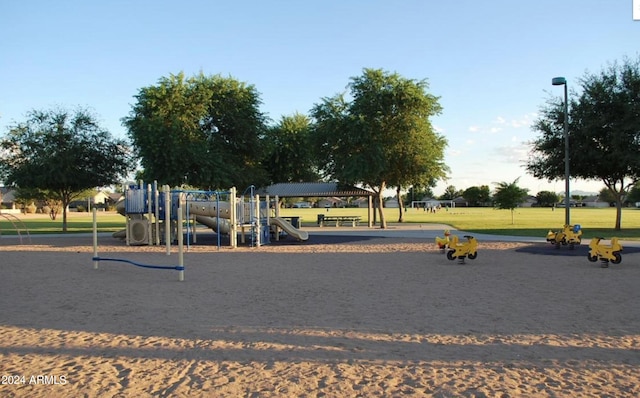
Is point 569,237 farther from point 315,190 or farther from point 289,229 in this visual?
point 315,190

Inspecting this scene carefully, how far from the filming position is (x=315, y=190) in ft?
122

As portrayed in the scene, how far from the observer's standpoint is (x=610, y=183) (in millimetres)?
29078

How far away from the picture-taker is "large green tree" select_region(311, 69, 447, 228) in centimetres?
3156

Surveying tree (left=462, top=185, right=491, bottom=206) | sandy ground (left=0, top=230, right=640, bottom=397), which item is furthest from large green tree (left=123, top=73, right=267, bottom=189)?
tree (left=462, top=185, right=491, bottom=206)

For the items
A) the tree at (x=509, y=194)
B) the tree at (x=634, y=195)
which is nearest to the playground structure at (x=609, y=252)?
the tree at (x=509, y=194)

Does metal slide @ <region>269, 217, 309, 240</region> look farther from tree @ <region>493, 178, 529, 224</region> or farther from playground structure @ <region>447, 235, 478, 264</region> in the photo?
tree @ <region>493, 178, 529, 224</region>

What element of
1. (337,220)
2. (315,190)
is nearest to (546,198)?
(337,220)

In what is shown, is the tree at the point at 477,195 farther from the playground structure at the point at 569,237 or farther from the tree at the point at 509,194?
the playground structure at the point at 569,237

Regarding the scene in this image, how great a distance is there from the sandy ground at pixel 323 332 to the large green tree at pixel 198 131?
1789 cm

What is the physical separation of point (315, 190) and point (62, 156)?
1718 centimetres

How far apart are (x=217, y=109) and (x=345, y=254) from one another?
788 inches

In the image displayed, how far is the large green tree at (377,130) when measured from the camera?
31.6 meters

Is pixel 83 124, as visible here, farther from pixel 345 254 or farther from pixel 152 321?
pixel 152 321

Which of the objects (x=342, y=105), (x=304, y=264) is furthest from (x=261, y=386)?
(x=342, y=105)
